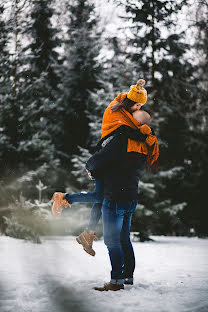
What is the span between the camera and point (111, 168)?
3381 millimetres

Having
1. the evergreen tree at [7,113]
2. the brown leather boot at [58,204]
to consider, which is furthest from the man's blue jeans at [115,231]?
the evergreen tree at [7,113]

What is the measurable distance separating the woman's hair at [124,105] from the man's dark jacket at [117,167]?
0.28m

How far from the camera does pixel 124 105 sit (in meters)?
3.54

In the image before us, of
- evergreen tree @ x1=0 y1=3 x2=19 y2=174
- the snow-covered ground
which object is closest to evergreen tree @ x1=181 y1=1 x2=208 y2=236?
evergreen tree @ x1=0 y1=3 x2=19 y2=174

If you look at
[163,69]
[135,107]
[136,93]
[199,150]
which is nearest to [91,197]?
[135,107]

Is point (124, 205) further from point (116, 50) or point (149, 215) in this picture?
point (116, 50)

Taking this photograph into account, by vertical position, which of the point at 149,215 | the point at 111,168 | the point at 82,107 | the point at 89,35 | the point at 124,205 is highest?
the point at 89,35

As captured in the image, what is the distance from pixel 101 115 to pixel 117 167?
765cm

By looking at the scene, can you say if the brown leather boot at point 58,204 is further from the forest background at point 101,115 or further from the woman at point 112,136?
the forest background at point 101,115

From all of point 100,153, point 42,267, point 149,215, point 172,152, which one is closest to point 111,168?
point 100,153

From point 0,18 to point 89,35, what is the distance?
24.5 feet

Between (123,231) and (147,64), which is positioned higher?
(147,64)

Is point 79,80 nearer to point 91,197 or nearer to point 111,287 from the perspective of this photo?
point 91,197

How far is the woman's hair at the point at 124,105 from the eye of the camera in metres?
3.47
